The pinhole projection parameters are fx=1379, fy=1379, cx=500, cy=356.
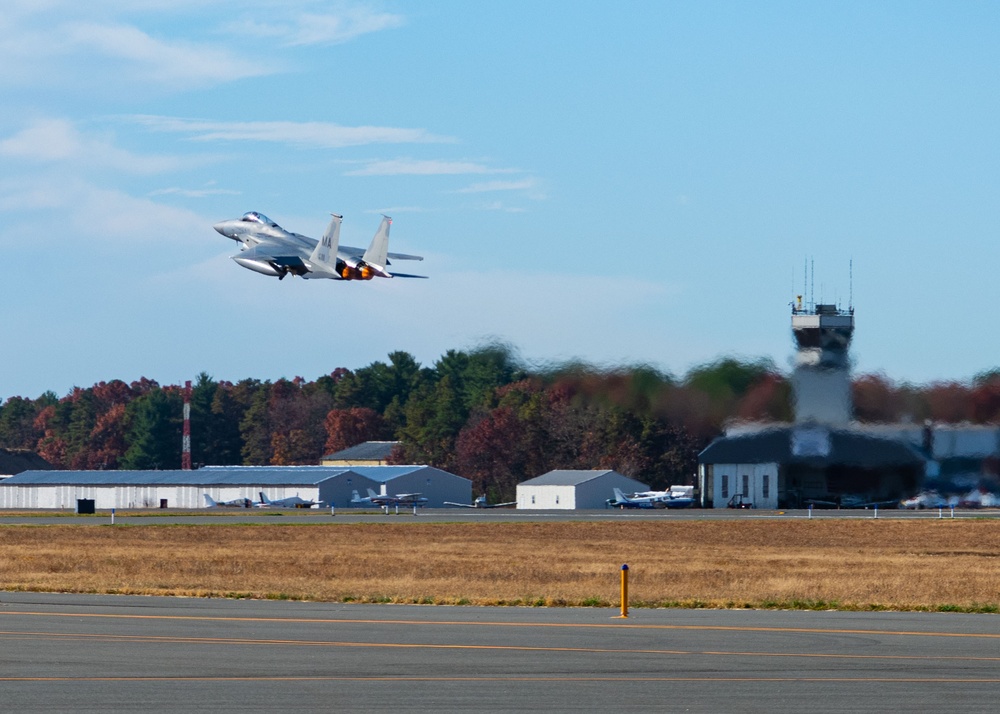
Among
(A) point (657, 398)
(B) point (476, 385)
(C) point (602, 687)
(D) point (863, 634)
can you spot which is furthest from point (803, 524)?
(B) point (476, 385)

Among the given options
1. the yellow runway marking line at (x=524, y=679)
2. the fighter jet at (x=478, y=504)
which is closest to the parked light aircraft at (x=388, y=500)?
the fighter jet at (x=478, y=504)

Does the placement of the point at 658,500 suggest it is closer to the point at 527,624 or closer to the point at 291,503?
the point at 291,503

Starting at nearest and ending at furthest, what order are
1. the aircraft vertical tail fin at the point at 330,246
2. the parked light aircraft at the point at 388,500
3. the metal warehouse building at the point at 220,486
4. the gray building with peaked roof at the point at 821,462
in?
the aircraft vertical tail fin at the point at 330,246, the gray building with peaked roof at the point at 821,462, the parked light aircraft at the point at 388,500, the metal warehouse building at the point at 220,486

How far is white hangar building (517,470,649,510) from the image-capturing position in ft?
374

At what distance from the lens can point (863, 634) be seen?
73.9 ft

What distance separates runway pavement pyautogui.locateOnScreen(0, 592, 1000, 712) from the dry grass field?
5108 millimetres

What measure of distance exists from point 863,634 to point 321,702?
424 inches

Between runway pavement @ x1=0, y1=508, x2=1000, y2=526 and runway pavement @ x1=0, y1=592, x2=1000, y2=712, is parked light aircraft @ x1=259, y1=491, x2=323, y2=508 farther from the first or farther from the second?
runway pavement @ x1=0, y1=592, x2=1000, y2=712

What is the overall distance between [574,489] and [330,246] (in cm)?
5818

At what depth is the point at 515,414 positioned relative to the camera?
438ft

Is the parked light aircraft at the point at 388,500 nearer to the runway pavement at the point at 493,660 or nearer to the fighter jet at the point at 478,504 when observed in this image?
the fighter jet at the point at 478,504

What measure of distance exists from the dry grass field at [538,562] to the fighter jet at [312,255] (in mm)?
12121

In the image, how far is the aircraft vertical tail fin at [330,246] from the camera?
60.2m

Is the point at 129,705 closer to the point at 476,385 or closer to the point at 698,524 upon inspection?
the point at 698,524
